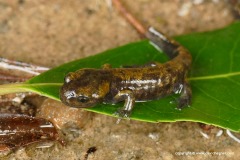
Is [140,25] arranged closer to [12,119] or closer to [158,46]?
[158,46]

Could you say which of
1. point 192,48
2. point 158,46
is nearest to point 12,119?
point 158,46

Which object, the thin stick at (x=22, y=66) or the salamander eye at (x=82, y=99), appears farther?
the thin stick at (x=22, y=66)

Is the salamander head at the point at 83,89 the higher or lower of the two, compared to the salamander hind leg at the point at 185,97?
higher

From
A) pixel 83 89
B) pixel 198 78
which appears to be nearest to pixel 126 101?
pixel 83 89

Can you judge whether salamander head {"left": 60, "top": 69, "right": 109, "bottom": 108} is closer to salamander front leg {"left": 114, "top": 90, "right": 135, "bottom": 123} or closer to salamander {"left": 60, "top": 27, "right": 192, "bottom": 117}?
salamander {"left": 60, "top": 27, "right": 192, "bottom": 117}

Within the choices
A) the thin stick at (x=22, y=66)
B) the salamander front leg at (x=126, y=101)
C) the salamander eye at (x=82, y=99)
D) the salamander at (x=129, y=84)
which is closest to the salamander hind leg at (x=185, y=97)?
the salamander at (x=129, y=84)

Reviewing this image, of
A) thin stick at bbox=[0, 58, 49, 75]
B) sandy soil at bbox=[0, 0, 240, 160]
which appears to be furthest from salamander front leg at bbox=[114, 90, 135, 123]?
thin stick at bbox=[0, 58, 49, 75]

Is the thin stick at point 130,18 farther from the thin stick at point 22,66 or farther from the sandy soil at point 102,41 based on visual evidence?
the thin stick at point 22,66

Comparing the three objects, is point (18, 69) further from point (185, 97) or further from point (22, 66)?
point (185, 97)

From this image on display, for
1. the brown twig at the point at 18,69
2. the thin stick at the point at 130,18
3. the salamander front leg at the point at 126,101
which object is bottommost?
the salamander front leg at the point at 126,101
